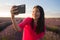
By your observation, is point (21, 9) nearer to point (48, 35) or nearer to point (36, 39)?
point (36, 39)

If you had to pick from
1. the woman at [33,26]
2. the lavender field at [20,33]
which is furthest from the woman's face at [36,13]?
the lavender field at [20,33]

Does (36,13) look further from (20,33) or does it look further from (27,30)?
(20,33)

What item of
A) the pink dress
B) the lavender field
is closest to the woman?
the pink dress

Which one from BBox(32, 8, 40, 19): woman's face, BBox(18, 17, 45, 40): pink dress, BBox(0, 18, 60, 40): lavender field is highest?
BBox(32, 8, 40, 19): woman's face

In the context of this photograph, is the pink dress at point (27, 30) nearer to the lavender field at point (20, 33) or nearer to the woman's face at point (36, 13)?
the woman's face at point (36, 13)

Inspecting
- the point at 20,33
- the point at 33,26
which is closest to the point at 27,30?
the point at 33,26

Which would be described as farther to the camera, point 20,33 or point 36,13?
point 20,33

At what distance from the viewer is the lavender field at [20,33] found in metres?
2.55

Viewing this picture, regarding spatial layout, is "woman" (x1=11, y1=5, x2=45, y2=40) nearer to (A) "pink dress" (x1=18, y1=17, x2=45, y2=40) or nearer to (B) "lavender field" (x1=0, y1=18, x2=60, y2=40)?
(A) "pink dress" (x1=18, y1=17, x2=45, y2=40)

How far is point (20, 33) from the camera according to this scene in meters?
2.54

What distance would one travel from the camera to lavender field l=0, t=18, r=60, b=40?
2.55m

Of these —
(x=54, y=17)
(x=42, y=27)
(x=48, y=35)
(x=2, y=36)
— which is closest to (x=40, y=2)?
(x=54, y=17)

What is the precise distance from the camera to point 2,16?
2607 millimetres

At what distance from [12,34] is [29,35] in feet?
4.65
